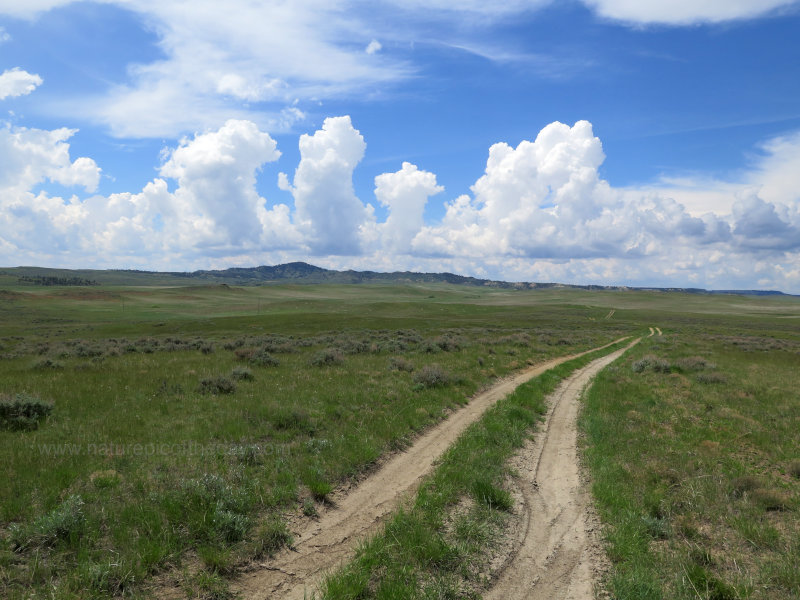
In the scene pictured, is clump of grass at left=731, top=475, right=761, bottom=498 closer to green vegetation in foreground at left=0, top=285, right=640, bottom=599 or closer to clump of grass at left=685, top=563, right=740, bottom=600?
clump of grass at left=685, top=563, right=740, bottom=600

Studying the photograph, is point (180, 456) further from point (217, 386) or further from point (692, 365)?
point (692, 365)

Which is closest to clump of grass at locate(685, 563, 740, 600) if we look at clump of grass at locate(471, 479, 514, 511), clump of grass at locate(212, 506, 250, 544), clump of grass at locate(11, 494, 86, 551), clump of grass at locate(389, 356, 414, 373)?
clump of grass at locate(471, 479, 514, 511)

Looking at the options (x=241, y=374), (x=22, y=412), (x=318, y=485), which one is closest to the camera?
(x=318, y=485)

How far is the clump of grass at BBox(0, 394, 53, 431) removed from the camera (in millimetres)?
11500

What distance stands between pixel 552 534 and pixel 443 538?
2111 millimetres

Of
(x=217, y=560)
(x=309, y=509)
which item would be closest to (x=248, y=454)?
(x=309, y=509)

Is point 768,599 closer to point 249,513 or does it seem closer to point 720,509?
point 720,509

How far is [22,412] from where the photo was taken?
12.0 m

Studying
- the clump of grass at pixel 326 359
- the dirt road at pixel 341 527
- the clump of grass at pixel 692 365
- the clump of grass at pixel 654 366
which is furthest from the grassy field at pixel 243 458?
the clump of grass at pixel 692 365

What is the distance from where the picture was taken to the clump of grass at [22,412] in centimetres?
1150

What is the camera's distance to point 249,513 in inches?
303

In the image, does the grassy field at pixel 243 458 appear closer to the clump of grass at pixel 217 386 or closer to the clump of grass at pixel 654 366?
the clump of grass at pixel 217 386

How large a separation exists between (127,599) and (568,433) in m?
12.6

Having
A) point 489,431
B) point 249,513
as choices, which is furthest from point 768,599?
point 249,513
